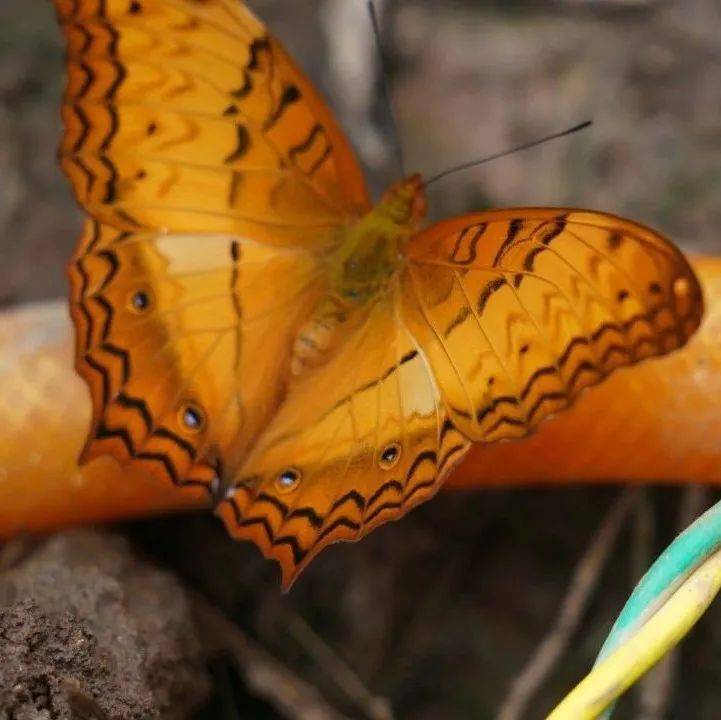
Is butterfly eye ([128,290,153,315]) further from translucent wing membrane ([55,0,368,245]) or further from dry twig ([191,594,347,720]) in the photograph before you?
dry twig ([191,594,347,720])

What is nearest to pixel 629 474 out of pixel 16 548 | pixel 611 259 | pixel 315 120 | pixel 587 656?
pixel 587 656

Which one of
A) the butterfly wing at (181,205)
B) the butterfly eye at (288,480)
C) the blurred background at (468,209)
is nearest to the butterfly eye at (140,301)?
the butterfly wing at (181,205)

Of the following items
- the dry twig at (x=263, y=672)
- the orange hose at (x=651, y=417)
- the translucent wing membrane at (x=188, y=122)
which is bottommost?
the dry twig at (x=263, y=672)

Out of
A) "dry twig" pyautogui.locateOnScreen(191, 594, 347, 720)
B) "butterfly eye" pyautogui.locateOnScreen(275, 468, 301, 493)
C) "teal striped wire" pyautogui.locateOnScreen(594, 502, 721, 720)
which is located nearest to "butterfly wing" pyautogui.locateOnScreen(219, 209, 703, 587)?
"butterfly eye" pyautogui.locateOnScreen(275, 468, 301, 493)

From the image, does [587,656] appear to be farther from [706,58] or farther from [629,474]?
[706,58]

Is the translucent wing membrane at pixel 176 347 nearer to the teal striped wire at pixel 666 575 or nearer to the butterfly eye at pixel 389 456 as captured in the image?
the butterfly eye at pixel 389 456

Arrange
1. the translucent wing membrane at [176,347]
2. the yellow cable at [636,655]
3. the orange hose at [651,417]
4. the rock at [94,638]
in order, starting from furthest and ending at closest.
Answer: the orange hose at [651,417], the translucent wing membrane at [176,347], the rock at [94,638], the yellow cable at [636,655]
